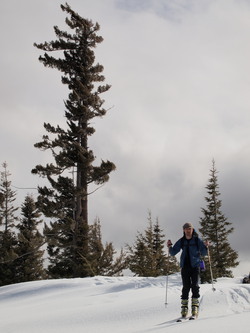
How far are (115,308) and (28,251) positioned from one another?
95.2 ft

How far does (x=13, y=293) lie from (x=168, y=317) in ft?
21.6

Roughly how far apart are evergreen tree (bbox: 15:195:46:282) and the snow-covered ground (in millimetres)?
23886

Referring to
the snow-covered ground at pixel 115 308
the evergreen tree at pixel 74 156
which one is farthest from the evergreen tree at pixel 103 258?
the snow-covered ground at pixel 115 308

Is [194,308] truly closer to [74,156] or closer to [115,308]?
[115,308]

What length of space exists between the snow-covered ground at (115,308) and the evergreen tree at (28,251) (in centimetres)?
2389

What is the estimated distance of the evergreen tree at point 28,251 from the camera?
36719 mm

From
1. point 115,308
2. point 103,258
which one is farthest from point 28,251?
point 115,308

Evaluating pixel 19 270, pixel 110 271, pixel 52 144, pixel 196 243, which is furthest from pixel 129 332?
pixel 19 270

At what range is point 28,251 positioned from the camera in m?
36.4

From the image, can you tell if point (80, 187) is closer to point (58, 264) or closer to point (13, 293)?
point (58, 264)

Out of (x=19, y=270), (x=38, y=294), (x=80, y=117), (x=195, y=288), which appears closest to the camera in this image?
(x=195, y=288)

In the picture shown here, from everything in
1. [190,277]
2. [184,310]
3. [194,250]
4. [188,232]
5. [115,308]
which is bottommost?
[184,310]

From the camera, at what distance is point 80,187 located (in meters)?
24.1

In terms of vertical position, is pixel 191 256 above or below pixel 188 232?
below
